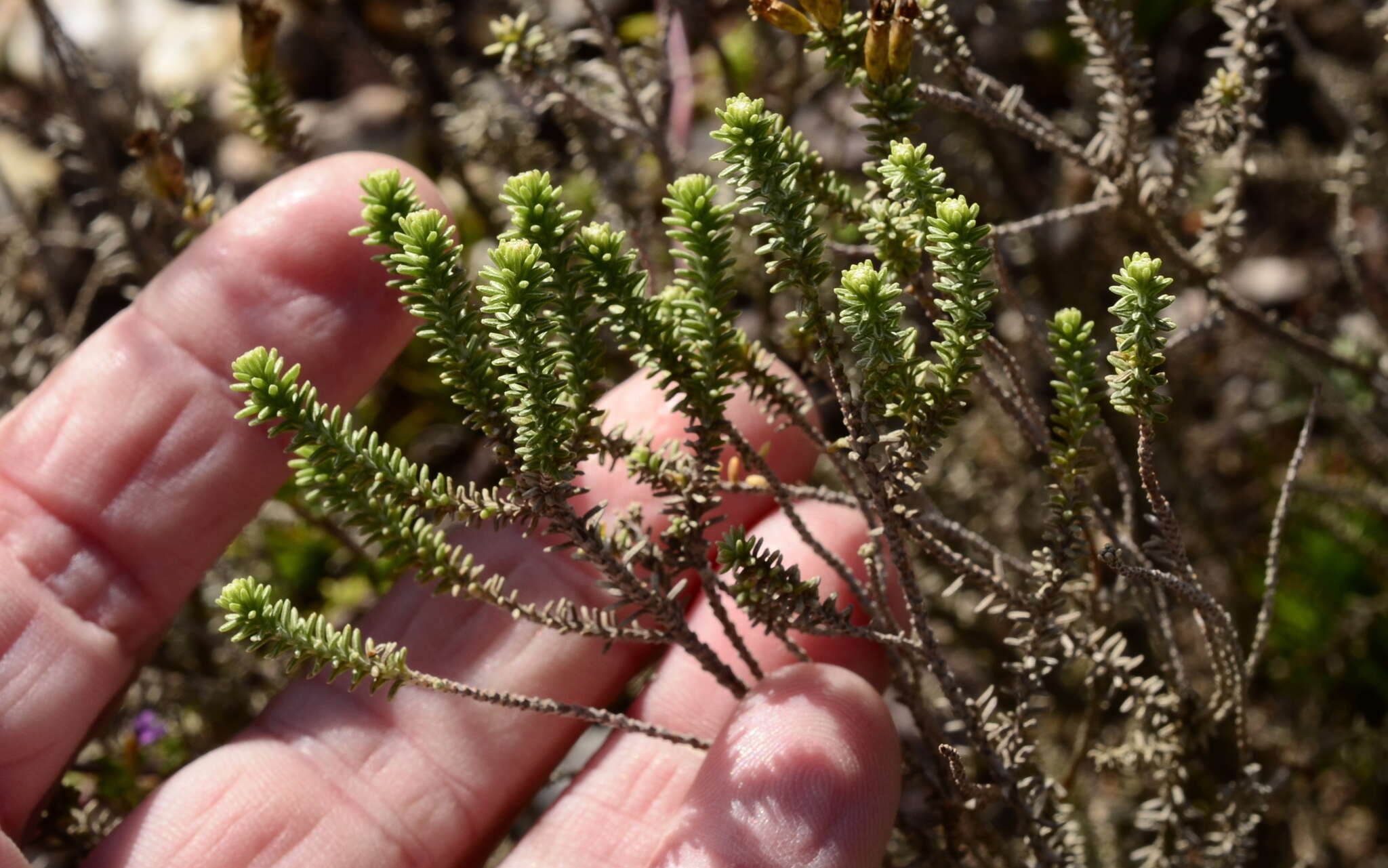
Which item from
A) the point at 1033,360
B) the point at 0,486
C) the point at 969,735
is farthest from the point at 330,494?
the point at 1033,360

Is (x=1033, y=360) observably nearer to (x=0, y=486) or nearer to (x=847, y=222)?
(x=847, y=222)

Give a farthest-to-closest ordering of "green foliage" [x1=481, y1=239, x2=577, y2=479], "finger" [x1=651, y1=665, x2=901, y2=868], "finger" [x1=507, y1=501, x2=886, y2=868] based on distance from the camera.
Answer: "finger" [x1=507, y1=501, x2=886, y2=868] → "finger" [x1=651, y1=665, x2=901, y2=868] → "green foliage" [x1=481, y1=239, x2=577, y2=479]

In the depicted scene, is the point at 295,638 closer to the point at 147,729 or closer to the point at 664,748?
the point at 664,748

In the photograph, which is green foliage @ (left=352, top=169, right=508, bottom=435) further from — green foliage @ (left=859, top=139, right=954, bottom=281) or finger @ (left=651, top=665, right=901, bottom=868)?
finger @ (left=651, top=665, right=901, bottom=868)

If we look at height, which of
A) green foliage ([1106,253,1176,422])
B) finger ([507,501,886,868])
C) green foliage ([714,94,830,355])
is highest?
green foliage ([714,94,830,355])

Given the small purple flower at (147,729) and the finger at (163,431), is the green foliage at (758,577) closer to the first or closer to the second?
the finger at (163,431)

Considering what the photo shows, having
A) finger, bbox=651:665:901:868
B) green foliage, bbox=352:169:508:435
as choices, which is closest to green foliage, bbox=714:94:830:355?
green foliage, bbox=352:169:508:435

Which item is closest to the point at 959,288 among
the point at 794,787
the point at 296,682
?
the point at 794,787

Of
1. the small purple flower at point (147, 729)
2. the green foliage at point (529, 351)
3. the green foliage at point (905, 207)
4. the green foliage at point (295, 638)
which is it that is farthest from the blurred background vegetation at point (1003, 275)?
the green foliage at point (295, 638)
